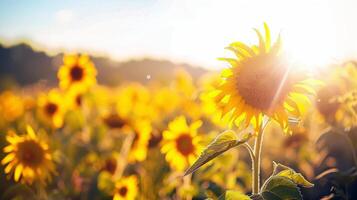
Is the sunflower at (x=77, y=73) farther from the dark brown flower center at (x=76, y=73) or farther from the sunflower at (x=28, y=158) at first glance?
the sunflower at (x=28, y=158)

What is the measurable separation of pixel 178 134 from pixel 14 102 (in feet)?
15.2

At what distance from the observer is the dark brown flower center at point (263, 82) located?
2947 millimetres

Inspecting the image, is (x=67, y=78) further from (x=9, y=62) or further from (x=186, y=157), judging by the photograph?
(x=9, y=62)

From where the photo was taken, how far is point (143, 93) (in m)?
9.26

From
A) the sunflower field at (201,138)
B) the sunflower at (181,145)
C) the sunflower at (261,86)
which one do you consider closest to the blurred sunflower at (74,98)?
the sunflower field at (201,138)

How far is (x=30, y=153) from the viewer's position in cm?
477

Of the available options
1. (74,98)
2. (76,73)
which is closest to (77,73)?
(76,73)

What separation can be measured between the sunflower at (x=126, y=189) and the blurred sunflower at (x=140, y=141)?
1.08 metres

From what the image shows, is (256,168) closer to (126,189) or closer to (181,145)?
(126,189)

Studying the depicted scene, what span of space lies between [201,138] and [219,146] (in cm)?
301

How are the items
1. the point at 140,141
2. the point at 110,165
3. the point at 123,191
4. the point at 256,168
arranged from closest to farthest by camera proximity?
the point at 256,168, the point at 123,191, the point at 110,165, the point at 140,141

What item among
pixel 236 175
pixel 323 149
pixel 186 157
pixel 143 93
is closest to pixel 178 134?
pixel 186 157

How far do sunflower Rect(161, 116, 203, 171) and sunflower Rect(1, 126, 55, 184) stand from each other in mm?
1179

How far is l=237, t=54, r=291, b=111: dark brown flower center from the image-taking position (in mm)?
2947
